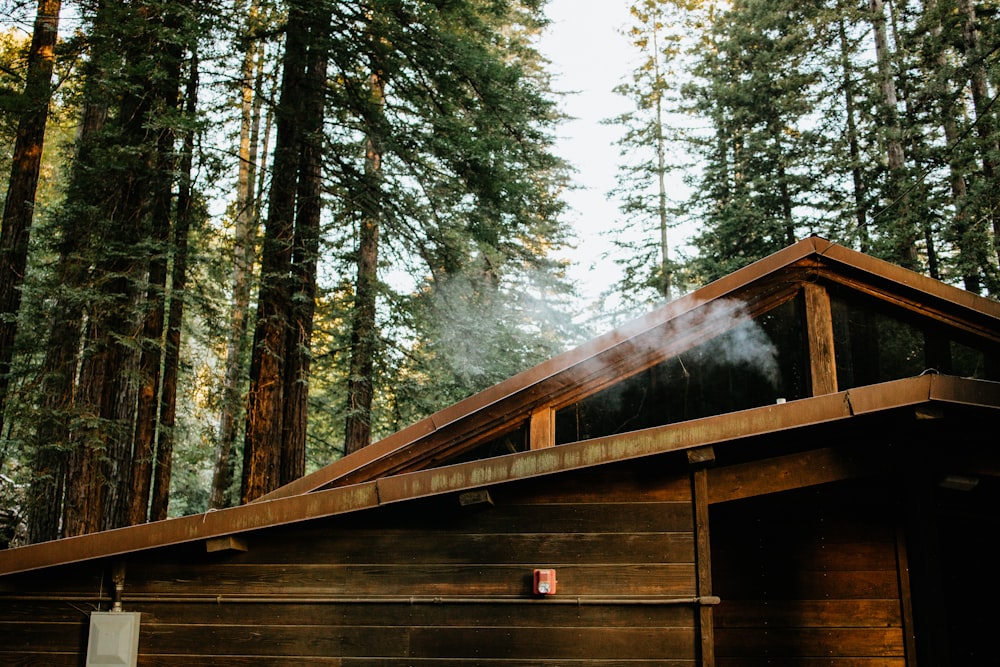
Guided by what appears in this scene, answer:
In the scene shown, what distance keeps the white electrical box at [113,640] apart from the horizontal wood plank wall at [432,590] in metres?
0.08

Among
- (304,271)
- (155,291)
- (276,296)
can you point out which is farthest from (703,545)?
(155,291)

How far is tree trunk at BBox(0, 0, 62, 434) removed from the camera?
430 inches

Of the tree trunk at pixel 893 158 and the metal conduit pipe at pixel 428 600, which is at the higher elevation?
the tree trunk at pixel 893 158

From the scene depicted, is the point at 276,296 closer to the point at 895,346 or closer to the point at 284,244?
the point at 284,244

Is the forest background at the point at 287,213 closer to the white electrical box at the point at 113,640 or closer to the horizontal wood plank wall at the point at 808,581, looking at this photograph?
the white electrical box at the point at 113,640

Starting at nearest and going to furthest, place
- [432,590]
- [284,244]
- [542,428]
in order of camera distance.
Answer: [432,590]
[542,428]
[284,244]

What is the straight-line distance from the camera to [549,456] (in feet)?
16.0

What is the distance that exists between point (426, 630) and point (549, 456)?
4.88 ft

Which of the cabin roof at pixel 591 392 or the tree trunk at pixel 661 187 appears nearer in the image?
the cabin roof at pixel 591 392

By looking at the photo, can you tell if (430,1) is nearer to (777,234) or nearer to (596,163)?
(777,234)

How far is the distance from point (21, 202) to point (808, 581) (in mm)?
12147

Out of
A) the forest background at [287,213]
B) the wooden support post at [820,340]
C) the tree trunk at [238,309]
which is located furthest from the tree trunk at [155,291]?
the wooden support post at [820,340]

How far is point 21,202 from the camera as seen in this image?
1170cm

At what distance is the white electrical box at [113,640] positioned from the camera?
16.9 ft
